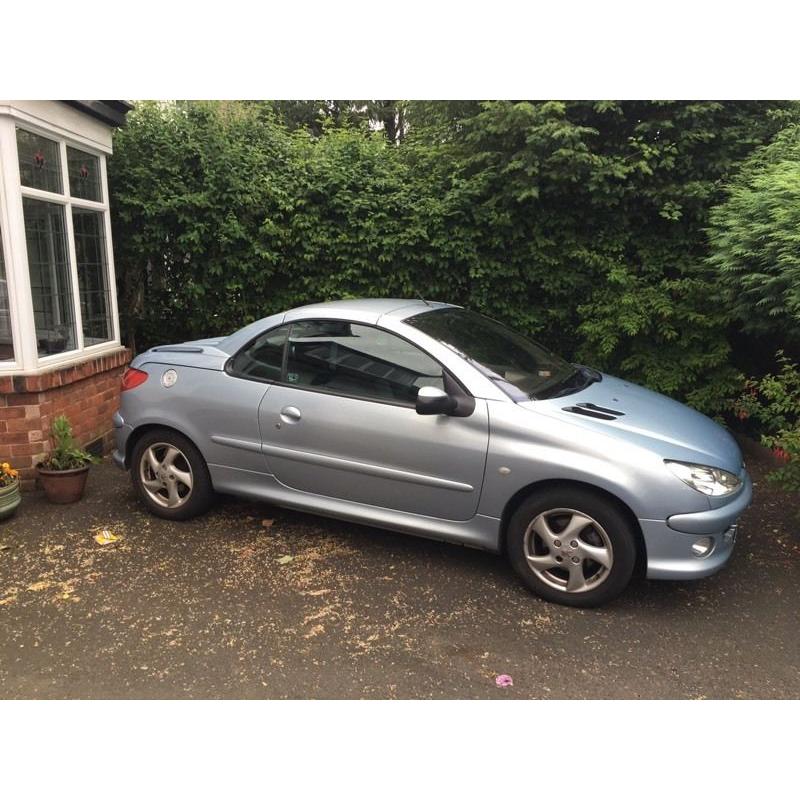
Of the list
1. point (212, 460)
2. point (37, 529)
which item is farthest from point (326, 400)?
point (37, 529)

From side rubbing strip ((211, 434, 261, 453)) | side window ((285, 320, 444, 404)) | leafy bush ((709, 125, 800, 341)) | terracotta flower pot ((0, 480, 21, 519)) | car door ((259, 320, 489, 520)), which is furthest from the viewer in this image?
leafy bush ((709, 125, 800, 341))

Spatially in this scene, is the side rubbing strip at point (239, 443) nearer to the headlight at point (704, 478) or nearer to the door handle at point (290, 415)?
the door handle at point (290, 415)

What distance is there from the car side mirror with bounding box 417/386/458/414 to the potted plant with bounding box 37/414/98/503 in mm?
3102

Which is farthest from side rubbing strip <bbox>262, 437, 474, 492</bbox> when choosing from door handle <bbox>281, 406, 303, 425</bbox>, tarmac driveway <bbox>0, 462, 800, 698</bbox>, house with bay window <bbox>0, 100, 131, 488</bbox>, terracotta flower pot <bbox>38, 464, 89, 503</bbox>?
house with bay window <bbox>0, 100, 131, 488</bbox>

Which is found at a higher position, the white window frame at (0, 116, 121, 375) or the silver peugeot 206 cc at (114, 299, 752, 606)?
the white window frame at (0, 116, 121, 375)

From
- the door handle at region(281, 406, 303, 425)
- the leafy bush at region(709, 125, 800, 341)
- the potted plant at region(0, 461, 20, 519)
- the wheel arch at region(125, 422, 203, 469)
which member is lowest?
the potted plant at region(0, 461, 20, 519)

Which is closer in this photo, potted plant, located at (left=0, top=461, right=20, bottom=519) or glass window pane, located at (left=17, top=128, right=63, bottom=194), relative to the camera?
potted plant, located at (left=0, top=461, right=20, bottom=519)

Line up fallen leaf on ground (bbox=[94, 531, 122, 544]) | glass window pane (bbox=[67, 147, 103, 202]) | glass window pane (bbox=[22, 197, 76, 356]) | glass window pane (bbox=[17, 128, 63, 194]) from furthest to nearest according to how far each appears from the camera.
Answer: glass window pane (bbox=[67, 147, 103, 202])
glass window pane (bbox=[22, 197, 76, 356])
glass window pane (bbox=[17, 128, 63, 194])
fallen leaf on ground (bbox=[94, 531, 122, 544])

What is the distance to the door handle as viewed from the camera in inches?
172

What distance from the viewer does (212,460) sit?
4699mm

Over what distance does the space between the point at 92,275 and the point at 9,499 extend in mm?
2802

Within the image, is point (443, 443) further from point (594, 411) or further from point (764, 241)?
point (764, 241)

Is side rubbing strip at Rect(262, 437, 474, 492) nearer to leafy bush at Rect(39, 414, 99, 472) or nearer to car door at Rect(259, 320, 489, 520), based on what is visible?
car door at Rect(259, 320, 489, 520)

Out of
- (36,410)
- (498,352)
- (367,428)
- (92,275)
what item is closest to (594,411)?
(498,352)
